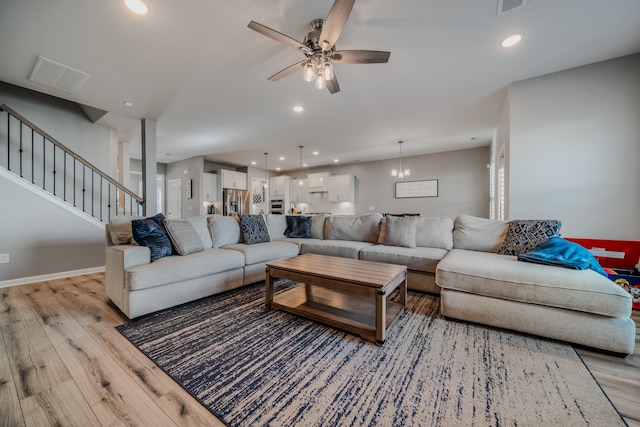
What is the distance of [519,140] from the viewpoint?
2.94m

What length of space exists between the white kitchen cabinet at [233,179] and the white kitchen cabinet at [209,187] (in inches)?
8.8

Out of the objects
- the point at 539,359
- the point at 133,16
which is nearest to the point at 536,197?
the point at 539,359

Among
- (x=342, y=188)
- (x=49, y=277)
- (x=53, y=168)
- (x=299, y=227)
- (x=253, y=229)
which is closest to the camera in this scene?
(x=49, y=277)

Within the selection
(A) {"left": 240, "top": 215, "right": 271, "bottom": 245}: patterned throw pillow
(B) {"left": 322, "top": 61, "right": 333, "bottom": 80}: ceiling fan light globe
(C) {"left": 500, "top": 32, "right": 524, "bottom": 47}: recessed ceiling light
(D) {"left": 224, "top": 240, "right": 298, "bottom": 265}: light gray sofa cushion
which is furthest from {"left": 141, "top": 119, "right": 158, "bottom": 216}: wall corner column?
(C) {"left": 500, "top": 32, "right": 524, "bottom": 47}: recessed ceiling light

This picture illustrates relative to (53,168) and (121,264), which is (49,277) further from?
(121,264)

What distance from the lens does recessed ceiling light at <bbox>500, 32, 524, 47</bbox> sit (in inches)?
84.4

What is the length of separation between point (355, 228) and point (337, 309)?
1863mm

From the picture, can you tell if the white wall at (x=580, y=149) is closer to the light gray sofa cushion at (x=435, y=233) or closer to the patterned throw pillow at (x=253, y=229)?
the light gray sofa cushion at (x=435, y=233)

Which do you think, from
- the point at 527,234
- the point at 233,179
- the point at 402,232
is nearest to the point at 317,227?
the point at 402,232

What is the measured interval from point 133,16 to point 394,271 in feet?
10.1

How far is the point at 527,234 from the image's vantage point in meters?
2.50

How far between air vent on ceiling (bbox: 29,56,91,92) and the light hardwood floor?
8.57ft

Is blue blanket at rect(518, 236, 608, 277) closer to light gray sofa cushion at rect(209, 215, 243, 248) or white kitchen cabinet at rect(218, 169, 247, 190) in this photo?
light gray sofa cushion at rect(209, 215, 243, 248)

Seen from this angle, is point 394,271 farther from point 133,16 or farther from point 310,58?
point 133,16
